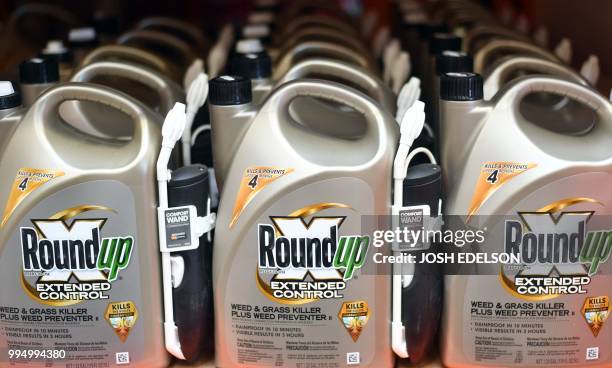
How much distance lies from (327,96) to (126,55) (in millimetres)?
540

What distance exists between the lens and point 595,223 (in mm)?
1237

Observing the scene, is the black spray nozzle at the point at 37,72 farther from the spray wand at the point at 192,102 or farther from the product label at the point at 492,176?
the product label at the point at 492,176

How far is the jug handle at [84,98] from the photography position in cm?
123

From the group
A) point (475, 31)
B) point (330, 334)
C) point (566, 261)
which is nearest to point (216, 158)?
point (330, 334)

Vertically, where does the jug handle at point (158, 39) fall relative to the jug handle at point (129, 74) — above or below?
below

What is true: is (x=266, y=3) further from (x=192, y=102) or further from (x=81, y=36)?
(x=192, y=102)

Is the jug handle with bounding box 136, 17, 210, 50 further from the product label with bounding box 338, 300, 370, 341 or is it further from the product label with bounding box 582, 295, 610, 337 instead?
the product label with bounding box 582, 295, 610, 337

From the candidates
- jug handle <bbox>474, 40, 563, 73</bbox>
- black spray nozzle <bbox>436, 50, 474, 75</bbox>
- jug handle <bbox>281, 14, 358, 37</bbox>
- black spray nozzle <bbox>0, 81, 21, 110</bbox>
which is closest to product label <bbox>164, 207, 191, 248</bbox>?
black spray nozzle <bbox>0, 81, 21, 110</bbox>

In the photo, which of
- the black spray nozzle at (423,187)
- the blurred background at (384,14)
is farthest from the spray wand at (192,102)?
the blurred background at (384,14)

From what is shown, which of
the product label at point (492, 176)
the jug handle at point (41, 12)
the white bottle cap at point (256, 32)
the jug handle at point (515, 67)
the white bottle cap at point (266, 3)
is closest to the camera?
the product label at point (492, 176)

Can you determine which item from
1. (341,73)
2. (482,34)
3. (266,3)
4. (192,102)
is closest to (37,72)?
(192,102)

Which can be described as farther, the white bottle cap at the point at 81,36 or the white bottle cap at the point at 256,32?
the white bottle cap at the point at 256,32

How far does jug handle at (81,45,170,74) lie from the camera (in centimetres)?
159

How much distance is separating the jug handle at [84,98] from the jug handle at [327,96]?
0.17m
